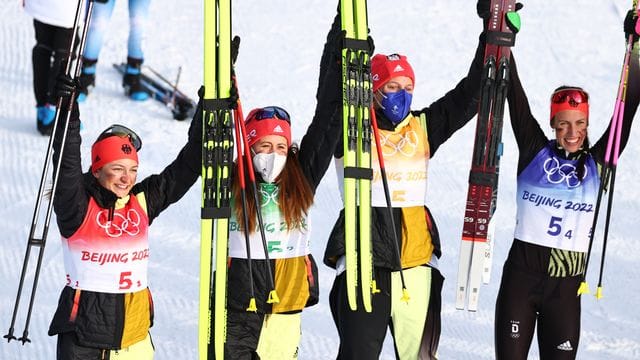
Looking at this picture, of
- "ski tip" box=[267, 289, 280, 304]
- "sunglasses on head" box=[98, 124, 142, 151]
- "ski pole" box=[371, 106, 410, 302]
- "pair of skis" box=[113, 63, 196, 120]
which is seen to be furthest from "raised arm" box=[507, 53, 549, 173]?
"pair of skis" box=[113, 63, 196, 120]

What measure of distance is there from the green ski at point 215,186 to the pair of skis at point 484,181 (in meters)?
1.11

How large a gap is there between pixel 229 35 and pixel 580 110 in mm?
1550

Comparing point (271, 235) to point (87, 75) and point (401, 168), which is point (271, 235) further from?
point (87, 75)

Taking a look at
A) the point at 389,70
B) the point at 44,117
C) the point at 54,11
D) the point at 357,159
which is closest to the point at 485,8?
the point at 389,70

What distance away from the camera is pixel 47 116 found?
8.36m

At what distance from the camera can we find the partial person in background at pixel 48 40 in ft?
25.7

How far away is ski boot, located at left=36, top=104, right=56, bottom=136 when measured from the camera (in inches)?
327

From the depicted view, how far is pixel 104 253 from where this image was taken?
402 cm

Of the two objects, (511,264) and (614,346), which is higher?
(511,264)

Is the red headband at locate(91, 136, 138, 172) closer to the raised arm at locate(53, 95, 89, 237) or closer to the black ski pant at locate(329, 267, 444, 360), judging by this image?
the raised arm at locate(53, 95, 89, 237)

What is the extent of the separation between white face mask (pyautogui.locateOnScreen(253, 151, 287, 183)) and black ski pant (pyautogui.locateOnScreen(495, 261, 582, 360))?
3.77 ft

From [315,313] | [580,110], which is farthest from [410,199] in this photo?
[315,313]

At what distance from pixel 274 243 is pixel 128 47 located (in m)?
4.93

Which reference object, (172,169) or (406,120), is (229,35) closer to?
(172,169)
